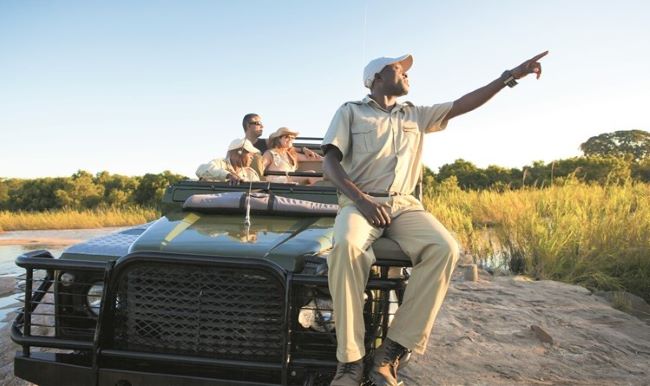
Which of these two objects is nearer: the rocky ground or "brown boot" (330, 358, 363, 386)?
"brown boot" (330, 358, 363, 386)

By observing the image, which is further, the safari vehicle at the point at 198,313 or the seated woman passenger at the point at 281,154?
the seated woman passenger at the point at 281,154

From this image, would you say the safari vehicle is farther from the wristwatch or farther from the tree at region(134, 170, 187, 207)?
the tree at region(134, 170, 187, 207)

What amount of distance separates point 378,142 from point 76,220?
57.2 ft

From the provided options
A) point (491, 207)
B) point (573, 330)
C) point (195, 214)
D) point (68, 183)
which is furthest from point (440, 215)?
point (68, 183)

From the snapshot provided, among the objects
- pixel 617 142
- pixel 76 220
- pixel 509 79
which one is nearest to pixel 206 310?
pixel 509 79

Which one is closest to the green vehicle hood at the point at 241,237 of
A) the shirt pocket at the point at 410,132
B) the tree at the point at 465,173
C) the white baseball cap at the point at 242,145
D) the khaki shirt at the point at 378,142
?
the khaki shirt at the point at 378,142

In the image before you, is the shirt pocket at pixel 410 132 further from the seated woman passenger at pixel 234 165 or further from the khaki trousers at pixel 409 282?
the seated woman passenger at pixel 234 165

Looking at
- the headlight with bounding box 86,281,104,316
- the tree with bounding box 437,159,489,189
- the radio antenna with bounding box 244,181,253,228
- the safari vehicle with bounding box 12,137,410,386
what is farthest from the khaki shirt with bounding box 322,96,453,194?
the tree with bounding box 437,159,489,189

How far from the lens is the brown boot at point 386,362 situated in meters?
2.44

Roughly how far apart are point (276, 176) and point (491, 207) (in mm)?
6400

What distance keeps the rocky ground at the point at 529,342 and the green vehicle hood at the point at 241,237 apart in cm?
128

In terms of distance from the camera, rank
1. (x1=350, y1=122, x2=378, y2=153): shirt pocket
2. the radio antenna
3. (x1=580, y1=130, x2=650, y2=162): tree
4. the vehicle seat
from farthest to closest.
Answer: (x1=580, y1=130, x2=650, y2=162): tree → the radio antenna → (x1=350, y1=122, x2=378, y2=153): shirt pocket → the vehicle seat

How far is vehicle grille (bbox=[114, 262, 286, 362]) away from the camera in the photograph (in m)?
2.61

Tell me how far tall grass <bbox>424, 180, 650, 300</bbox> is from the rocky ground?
89 cm
